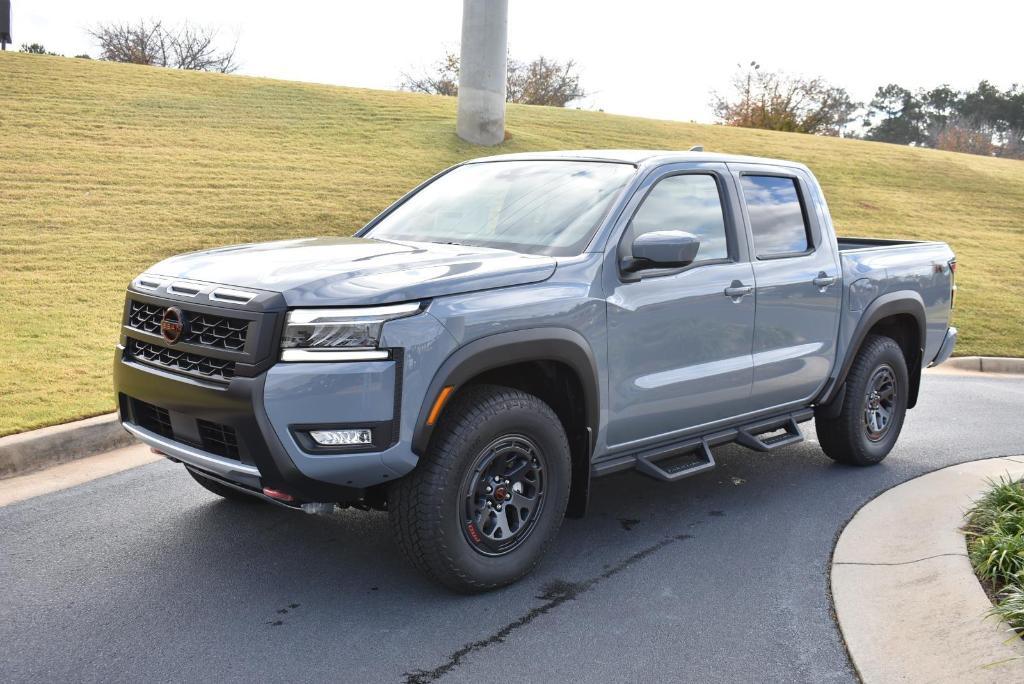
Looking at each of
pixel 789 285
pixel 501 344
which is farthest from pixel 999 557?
pixel 501 344

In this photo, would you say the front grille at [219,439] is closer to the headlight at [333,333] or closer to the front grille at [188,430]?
the front grille at [188,430]

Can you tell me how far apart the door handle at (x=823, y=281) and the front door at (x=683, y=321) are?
26.9 inches

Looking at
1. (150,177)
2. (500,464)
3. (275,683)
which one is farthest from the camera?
(150,177)

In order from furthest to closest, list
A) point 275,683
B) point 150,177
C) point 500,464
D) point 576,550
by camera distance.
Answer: point 150,177, point 576,550, point 500,464, point 275,683

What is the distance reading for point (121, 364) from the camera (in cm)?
448

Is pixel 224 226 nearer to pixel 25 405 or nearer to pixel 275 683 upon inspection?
pixel 25 405

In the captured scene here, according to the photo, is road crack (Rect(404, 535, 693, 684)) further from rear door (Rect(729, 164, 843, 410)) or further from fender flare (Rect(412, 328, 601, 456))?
rear door (Rect(729, 164, 843, 410))

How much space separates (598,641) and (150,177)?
16902 mm

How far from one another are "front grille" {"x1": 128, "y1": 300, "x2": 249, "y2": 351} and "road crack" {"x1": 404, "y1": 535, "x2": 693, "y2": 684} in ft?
4.69

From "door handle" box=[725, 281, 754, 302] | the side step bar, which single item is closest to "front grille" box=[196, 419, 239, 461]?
the side step bar

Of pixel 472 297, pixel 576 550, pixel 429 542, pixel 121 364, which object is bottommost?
pixel 576 550

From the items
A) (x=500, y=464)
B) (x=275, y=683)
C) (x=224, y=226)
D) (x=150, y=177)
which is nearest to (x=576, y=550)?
(x=500, y=464)

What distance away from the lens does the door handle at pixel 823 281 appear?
19.4 feet

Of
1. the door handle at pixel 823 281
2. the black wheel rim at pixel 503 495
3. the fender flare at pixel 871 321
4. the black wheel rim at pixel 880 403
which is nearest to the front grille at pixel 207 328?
the black wheel rim at pixel 503 495
